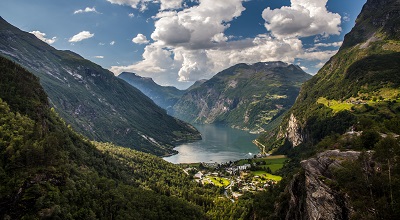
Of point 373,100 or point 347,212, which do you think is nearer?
point 347,212

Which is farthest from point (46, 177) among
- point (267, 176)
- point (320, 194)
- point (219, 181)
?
point (267, 176)

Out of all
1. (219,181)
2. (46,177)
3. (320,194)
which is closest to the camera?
(320,194)

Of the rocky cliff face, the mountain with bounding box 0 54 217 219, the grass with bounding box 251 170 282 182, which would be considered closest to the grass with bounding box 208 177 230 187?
the grass with bounding box 251 170 282 182

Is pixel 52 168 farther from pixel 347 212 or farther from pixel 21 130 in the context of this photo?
pixel 347 212

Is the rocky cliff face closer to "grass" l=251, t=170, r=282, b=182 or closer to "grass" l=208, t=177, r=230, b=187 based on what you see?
"grass" l=208, t=177, r=230, b=187

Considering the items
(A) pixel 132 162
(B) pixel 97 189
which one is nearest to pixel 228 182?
(A) pixel 132 162

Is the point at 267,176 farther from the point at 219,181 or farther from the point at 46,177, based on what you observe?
the point at 46,177

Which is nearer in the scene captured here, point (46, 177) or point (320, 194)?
point (320, 194)
